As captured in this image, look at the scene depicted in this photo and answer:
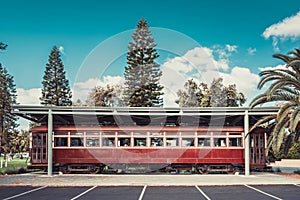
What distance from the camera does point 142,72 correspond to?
144 ft

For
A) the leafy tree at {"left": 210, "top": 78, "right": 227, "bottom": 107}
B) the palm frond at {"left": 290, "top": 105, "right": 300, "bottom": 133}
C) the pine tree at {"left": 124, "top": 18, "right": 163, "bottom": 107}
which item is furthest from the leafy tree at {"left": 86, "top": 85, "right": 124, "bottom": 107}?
the palm frond at {"left": 290, "top": 105, "right": 300, "bottom": 133}

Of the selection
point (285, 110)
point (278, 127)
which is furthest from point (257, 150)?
point (285, 110)

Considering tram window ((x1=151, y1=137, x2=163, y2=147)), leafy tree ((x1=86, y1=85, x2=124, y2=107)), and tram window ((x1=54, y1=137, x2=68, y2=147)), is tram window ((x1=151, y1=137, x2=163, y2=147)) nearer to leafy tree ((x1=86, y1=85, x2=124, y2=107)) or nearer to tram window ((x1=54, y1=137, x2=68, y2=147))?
tram window ((x1=54, y1=137, x2=68, y2=147))

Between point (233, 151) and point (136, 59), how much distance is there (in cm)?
2654

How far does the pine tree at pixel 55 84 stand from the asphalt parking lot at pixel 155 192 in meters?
31.3

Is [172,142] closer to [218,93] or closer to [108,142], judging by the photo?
[108,142]

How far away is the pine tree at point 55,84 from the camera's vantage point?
151 ft

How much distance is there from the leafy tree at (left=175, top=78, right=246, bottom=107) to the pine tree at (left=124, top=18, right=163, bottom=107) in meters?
3.01

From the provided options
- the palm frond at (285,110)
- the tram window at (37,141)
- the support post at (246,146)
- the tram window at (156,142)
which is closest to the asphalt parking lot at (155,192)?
the palm frond at (285,110)

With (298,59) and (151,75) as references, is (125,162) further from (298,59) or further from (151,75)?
(151,75)

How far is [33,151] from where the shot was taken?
20.8 metres

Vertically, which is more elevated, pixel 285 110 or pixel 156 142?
pixel 285 110

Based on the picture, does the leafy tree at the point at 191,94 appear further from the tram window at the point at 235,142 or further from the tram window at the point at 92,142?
the tram window at the point at 92,142

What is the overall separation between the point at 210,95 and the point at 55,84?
1824cm
